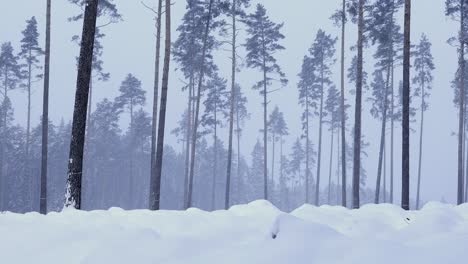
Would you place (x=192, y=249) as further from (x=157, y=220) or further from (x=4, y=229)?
(x=4, y=229)

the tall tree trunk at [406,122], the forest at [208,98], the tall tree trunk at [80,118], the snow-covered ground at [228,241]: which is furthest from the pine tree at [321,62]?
the snow-covered ground at [228,241]

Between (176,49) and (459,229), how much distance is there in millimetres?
25171

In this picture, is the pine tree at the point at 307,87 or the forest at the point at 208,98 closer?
the forest at the point at 208,98

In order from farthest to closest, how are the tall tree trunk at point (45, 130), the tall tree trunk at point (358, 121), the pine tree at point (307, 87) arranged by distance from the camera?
the pine tree at point (307, 87)
the tall tree trunk at point (358, 121)
the tall tree trunk at point (45, 130)

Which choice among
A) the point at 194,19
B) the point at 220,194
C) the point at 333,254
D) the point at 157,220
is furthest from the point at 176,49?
the point at 220,194

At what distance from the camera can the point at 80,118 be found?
8680mm

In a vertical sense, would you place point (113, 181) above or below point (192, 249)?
below

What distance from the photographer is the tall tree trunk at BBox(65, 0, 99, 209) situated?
8.57 m

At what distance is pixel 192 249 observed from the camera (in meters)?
3.84

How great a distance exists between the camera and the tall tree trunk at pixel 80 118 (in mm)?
8570

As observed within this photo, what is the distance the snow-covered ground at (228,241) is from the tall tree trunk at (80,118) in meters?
2.99

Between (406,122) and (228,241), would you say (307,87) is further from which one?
(228,241)

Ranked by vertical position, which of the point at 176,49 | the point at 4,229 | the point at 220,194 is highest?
the point at 176,49

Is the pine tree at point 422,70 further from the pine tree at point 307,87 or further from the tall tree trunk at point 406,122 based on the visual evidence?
the tall tree trunk at point 406,122
